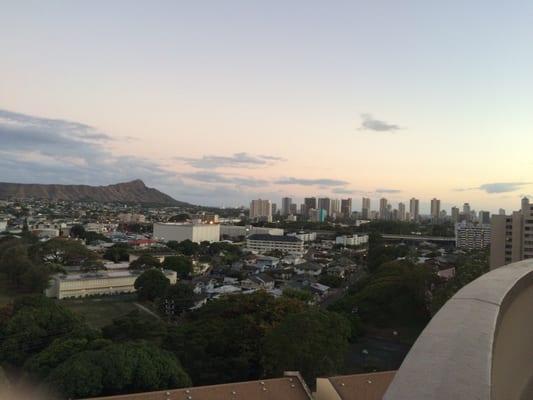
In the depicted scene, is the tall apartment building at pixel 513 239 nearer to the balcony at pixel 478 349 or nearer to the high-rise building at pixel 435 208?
the balcony at pixel 478 349

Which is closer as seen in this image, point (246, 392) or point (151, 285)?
point (246, 392)

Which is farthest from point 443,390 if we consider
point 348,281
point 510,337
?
point 348,281

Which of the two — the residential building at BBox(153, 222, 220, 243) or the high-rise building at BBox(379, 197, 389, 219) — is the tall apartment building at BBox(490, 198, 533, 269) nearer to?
the residential building at BBox(153, 222, 220, 243)

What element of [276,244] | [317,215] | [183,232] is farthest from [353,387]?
[317,215]

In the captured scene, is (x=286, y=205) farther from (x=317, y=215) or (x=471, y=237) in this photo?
(x=471, y=237)

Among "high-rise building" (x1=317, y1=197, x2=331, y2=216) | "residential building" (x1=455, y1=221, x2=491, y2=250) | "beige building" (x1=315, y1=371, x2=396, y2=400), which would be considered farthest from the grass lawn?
"high-rise building" (x1=317, y1=197, x2=331, y2=216)

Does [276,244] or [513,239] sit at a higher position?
[513,239]

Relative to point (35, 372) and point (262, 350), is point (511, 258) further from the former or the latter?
point (35, 372)
